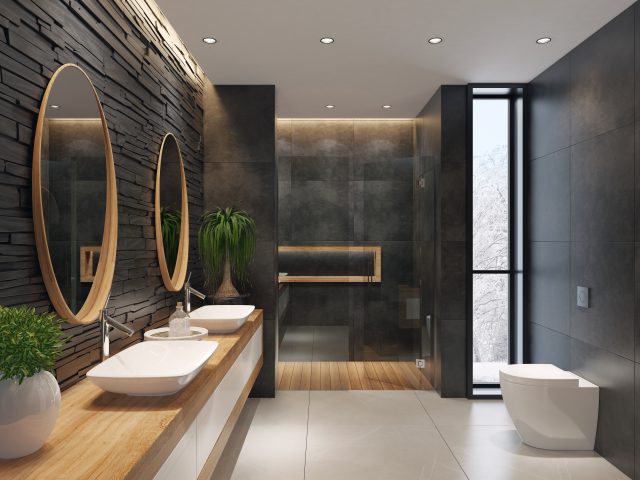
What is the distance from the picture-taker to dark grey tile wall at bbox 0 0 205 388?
5.56ft

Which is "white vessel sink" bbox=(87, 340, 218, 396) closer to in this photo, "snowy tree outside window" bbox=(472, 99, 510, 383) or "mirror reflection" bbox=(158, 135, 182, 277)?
"mirror reflection" bbox=(158, 135, 182, 277)

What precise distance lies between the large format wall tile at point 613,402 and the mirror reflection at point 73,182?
2905mm

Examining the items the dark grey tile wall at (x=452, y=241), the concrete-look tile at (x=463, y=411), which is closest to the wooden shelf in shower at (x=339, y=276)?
the dark grey tile wall at (x=452, y=241)

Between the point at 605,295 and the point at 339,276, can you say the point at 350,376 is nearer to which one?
the point at 339,276

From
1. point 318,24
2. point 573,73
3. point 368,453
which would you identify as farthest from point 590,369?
point 318,24

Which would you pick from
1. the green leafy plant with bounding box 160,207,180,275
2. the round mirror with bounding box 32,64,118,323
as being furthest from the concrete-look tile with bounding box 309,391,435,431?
the round mirror with bounding box 32,64,118,323

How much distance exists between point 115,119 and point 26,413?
5.56ft

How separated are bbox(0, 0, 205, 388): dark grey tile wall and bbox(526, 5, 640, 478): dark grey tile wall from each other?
2756mm

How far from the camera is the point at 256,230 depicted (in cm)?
426

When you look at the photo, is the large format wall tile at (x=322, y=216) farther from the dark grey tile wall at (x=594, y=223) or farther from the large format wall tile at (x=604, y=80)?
the large format wall tile at (x=604, y=80)

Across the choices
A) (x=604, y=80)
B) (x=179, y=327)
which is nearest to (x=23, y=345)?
(x=179, y=327)

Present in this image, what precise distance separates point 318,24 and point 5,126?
1.99 metres

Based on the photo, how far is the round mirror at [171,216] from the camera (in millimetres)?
3162

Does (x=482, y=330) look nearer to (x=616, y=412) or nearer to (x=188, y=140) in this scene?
(x=616, y=412)
